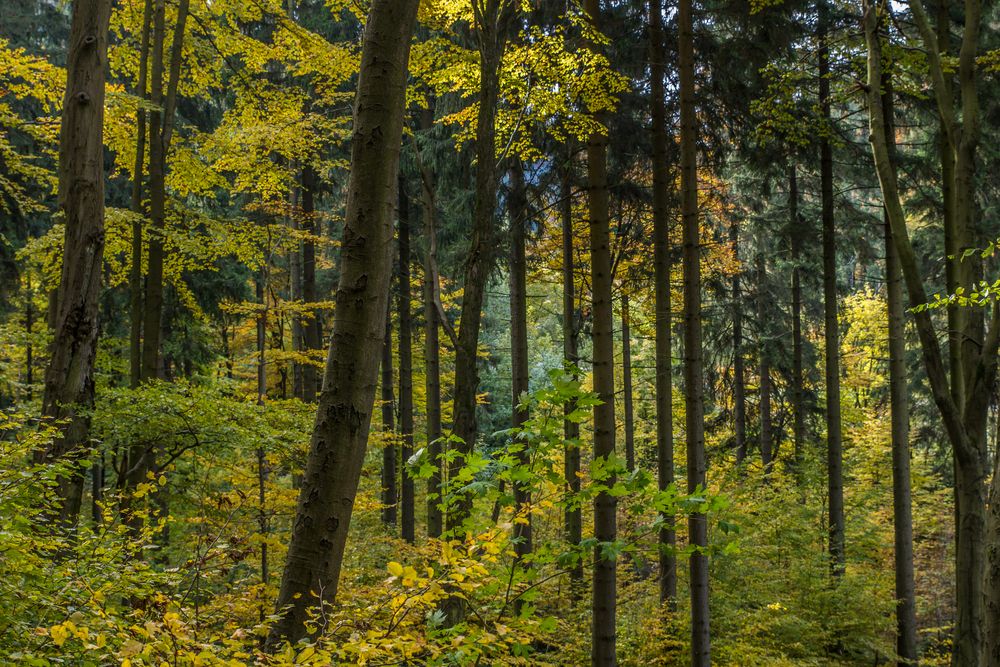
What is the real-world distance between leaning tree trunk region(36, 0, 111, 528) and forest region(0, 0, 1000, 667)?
0.09 ft

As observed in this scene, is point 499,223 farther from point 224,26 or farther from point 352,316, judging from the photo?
point 352,316

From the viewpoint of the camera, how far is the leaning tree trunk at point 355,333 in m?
2.67

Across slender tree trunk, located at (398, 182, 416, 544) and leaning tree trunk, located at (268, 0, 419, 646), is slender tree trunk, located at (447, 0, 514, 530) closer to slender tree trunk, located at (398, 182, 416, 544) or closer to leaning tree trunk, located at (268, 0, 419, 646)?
leaning tree trunk, located at (268, 0, 419, 646)

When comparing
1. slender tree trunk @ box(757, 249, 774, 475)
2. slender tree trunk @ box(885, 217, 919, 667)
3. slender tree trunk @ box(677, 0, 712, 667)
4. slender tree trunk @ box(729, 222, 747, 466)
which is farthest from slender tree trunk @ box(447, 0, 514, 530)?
slender tree trunk @ box(757, 249, 774, 475)

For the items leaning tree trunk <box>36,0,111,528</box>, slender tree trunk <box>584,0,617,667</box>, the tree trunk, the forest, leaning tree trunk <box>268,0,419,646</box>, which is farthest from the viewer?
slender tree trunk <box>584,0,617,667</box>

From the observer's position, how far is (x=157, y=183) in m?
8.24

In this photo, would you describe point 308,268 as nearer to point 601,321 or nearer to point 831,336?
point 601,321

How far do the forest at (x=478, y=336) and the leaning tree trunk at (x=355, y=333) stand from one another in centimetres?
1

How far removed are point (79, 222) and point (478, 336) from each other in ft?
12.2

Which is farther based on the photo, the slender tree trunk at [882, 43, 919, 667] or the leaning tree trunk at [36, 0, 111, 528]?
the slender tree trunk at [882, 43, 919, 667]

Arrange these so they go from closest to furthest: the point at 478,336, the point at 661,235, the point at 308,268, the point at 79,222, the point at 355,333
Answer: the point at 355,333
the point at 79,222
the point at 478,336
the point at 661,235
the point at 308,268

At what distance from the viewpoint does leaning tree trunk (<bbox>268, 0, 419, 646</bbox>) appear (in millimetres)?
2674

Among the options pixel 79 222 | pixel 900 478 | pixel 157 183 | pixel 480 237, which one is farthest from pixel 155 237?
pixel 900 478

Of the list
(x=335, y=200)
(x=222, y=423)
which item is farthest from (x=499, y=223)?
(x=335, y=200)
